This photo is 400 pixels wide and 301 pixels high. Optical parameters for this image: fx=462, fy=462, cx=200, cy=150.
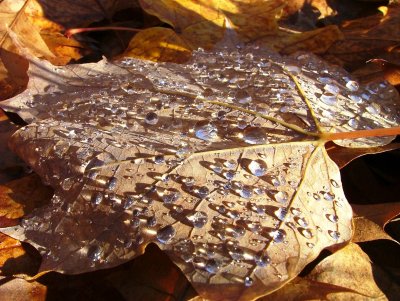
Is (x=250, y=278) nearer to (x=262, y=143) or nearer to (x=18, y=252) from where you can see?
(x=262, y=143)

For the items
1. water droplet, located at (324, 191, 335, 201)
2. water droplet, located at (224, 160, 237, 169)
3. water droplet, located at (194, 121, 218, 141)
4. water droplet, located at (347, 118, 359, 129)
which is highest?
water droplet, located at (194, 121, 218, 141)

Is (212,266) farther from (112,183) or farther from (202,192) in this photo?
(112,183)

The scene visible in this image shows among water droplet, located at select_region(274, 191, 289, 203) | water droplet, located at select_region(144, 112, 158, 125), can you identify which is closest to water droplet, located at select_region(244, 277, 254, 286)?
water droplet, located at select_region(274, 191, 289, 203)

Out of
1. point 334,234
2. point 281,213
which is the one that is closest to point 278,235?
point 281,213

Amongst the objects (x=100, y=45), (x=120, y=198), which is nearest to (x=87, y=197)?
(x=120, y=198)

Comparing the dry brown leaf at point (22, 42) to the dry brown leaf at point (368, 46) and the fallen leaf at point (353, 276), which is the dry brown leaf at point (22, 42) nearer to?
the dry brown leaf at point (368, 46)

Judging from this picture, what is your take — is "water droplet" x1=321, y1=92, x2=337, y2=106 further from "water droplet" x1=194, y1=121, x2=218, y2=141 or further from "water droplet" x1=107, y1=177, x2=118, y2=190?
"water droplet" x1=107, y1=177, x2=118, y2=190
